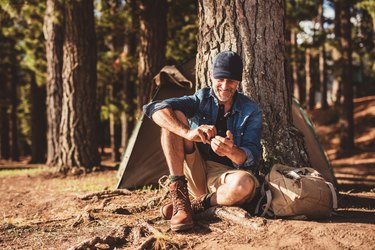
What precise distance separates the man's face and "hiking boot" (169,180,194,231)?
34.8 inches

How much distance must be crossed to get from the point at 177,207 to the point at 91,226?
1.02 metres

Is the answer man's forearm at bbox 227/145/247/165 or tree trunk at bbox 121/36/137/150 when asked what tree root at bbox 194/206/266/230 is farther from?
tree trunk at bbox 121/36/137/150

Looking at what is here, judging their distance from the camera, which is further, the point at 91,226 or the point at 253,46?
the point at 253,46

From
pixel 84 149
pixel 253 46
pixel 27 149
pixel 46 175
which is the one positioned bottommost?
pixel 27 149

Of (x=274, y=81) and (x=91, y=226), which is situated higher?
(x=274, y=81)

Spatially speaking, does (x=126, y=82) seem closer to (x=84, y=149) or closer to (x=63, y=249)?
(x=84, y=149)

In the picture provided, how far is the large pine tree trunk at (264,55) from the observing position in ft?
14.7

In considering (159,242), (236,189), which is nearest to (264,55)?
(236,189)

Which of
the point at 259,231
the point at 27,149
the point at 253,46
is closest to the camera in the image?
the point at 259,231

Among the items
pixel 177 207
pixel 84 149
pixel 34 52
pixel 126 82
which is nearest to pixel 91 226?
pixel 177 207

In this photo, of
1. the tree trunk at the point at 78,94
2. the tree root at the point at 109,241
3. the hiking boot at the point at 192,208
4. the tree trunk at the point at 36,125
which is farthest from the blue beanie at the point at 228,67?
the tree trunk at the point at 36,125

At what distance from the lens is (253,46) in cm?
Answer: 450

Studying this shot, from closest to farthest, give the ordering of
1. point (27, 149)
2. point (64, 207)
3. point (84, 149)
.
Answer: point (64, 207), point (84, 149), point (27, 149)

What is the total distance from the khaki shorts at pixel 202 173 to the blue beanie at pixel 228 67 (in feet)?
2.48
